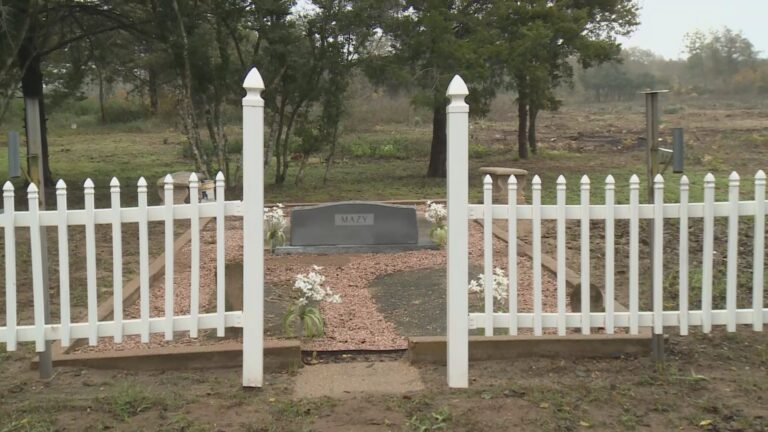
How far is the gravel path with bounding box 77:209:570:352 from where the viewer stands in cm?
544

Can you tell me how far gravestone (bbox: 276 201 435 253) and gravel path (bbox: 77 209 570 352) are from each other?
0.80ft

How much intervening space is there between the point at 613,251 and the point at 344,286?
339cm

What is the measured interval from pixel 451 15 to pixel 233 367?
42.9 feet

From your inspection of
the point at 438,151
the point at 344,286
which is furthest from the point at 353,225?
the point at 438,151

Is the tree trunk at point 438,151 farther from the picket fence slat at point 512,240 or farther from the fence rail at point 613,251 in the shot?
the picket fence slat at point 512,240

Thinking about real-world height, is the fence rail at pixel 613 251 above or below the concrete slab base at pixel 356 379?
above

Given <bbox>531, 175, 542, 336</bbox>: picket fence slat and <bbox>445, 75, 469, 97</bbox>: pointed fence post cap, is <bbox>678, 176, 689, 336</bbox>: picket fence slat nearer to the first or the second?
<bbox>531, 175, 542, 336</bbox>: picket fence slat

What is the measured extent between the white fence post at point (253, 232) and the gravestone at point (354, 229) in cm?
485

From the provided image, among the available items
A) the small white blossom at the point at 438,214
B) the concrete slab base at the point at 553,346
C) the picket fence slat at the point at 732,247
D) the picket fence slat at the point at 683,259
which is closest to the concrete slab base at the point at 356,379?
the concrete slab base at the point at 553,346

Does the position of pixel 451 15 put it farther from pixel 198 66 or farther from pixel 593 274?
pixel 593 274

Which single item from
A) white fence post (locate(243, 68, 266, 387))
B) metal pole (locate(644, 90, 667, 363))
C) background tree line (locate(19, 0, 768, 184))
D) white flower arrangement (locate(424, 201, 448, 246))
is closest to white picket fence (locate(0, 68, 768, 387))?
white fence post (locate(243, 68, 266, 387))

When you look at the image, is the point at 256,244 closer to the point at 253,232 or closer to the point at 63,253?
the point at 253,232

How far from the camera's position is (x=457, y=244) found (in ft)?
14.4

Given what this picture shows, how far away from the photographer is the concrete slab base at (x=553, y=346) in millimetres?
4898
